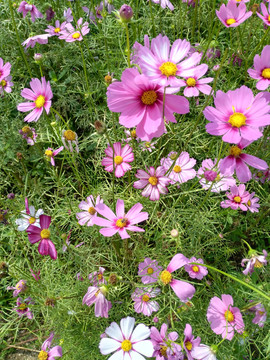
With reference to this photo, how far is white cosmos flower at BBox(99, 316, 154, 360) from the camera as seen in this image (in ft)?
2.78

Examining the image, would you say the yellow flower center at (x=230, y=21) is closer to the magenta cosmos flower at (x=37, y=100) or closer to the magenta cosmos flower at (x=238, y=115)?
the magenta cosmos flower at (x=238, y=115)

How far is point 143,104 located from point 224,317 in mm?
638

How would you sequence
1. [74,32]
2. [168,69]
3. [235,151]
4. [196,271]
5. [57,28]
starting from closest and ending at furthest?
[168,69]
[235,151]
[196,271]
[74,32]
[57,28]

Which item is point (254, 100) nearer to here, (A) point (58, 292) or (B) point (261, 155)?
(B) point (261, 155)

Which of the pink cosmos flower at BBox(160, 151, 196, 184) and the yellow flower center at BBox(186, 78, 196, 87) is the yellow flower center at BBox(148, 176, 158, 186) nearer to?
the pink cosmos flower at BBox(160, 151, 196, 184)

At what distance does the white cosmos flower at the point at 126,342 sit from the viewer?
0.85 meters

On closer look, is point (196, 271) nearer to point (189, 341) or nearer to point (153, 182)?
point (189, 341)

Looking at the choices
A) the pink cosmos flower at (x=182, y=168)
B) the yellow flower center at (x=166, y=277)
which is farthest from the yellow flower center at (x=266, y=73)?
the yellow flower center at (x=166, y=277)

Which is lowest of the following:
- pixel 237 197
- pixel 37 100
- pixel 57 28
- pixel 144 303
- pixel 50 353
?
pixel 50 353

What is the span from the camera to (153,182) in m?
1.01

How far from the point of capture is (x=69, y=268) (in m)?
1.14

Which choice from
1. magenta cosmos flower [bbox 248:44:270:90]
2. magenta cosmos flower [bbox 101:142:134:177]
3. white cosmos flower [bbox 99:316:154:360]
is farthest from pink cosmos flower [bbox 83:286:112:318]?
magenta cosmos flower [bbox 248:44:270:90]

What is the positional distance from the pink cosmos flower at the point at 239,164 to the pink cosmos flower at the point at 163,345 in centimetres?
48

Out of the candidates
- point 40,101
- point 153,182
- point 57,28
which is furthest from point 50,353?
point 57,28
